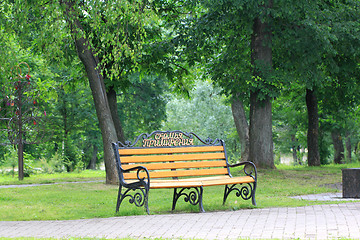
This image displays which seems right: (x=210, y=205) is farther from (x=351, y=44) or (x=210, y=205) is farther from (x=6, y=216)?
(x=351, y=44)

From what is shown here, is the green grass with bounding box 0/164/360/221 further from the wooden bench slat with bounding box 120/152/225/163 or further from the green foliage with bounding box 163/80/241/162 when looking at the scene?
the green foliage with bounding box 163/80/241/162

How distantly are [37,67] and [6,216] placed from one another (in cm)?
2112

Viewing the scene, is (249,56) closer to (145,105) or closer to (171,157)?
(171,157)

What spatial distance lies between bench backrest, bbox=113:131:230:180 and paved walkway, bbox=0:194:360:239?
1236mm

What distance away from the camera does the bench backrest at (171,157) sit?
26.6ft

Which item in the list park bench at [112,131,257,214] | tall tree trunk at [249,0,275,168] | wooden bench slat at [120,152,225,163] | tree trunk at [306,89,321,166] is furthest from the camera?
tree trunk at [306,89,321,166]

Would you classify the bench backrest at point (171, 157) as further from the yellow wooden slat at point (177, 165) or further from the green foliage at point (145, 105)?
the green foliage at point (145, 105)

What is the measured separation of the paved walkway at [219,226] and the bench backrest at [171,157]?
1.24 m

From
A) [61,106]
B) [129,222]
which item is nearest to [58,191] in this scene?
[129,222]

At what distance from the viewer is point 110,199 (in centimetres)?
1040

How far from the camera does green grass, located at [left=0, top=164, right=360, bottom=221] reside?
805cm

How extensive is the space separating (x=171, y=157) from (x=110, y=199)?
8.31ft

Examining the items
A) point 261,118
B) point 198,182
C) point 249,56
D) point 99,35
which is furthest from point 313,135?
point 198,182

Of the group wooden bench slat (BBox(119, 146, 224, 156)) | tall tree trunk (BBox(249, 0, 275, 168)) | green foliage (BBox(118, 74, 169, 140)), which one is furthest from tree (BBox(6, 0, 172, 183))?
green foliage (BBox(118, 74, 169, 140))
